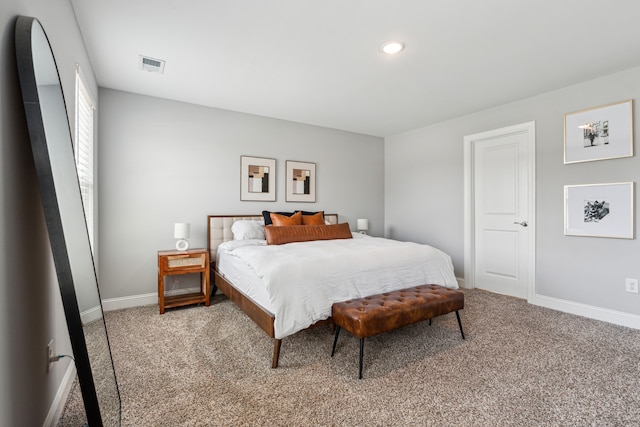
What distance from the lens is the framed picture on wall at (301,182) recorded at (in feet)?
14.9

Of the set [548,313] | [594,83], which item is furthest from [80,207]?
[594,83]

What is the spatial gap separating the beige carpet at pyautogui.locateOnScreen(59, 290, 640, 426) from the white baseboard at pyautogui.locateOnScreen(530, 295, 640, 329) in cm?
14

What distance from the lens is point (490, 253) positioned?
4.10 m

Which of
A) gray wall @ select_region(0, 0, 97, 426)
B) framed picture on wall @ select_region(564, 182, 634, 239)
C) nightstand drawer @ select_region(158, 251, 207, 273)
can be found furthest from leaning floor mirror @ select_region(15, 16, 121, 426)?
framed picture on wall @ select_region(564, 182, 634, 239)

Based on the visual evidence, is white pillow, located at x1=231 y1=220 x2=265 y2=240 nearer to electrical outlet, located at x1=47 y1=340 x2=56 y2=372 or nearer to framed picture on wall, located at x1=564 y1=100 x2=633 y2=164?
electrical outlet, located at x1=47 y1=340 x2=56 y2=372

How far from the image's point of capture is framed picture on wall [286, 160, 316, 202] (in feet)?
14.9

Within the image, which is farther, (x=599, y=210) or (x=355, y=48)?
(x=599, y=210)

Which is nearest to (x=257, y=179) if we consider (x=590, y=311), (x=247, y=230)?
(x=247, y=230)

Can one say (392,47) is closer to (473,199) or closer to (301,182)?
(301,182)

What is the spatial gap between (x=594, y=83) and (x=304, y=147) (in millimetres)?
3464

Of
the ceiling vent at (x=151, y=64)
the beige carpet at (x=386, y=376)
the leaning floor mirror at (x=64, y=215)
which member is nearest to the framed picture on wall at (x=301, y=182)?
the ceiling vent at (x=151, y=64)

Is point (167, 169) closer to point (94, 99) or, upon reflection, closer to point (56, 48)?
point (94, 99)

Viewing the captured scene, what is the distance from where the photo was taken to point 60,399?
1647mm

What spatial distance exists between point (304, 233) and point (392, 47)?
2124mm
